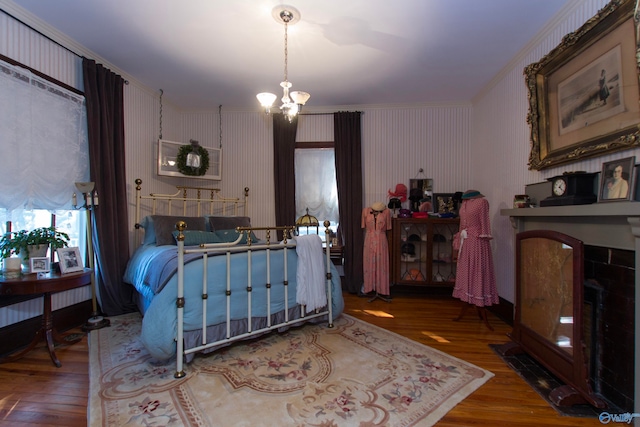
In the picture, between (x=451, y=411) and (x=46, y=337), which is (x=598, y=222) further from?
(x=46, y=337)

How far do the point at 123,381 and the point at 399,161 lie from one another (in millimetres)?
4067

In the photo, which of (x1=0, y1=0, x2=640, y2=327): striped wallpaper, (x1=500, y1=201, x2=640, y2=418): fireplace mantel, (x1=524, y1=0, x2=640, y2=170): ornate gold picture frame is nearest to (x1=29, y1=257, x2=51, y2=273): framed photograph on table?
(x1=0, y1=0, x2=640, y2=327): striped wallpaper

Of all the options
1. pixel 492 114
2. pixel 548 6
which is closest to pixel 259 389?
pixel 548 6

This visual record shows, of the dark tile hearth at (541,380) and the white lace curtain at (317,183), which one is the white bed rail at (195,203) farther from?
the dark tile hearth at (541,380)

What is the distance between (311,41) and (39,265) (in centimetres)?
306

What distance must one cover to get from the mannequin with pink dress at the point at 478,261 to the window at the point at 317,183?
6.67 feet

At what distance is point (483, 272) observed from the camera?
300cm

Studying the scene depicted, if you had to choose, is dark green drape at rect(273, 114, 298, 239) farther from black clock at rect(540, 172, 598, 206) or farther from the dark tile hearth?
black clock at rect(540, 172, 598, 206)

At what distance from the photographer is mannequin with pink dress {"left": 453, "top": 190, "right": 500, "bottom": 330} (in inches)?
117

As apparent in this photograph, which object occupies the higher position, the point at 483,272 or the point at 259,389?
the point at 483,272

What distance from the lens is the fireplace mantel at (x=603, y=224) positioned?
60.2 inches

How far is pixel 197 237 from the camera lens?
344 centimetres

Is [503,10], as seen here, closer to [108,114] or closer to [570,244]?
[570,244]

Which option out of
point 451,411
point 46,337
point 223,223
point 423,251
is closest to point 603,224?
point 451,411
